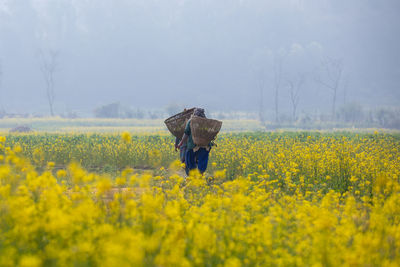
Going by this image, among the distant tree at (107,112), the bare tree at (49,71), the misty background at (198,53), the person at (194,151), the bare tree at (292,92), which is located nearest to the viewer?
the person at (194,151)

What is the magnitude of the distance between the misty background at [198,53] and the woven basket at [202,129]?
9538 cm

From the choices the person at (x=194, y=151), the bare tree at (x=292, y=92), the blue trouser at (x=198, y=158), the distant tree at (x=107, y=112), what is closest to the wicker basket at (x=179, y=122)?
the person at (x=194, y=151)

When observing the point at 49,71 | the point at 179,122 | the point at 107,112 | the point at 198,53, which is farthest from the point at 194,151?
the point at 198,53

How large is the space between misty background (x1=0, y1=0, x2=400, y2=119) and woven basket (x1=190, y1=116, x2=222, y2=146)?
9538 centimetres

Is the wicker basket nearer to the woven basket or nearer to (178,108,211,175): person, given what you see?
(178,108,211,175): person

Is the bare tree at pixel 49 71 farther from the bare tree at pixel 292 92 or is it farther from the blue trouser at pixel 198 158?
the blue trouser at pixel 198 158

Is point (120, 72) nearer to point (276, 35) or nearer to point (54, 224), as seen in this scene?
point (276, 35)

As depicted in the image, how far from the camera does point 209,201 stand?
194 inches

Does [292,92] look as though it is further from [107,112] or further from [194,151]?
[194,151]

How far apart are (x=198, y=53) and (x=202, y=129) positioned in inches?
5609

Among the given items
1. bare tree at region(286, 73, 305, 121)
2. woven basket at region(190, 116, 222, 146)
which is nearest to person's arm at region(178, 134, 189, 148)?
woven basket at region(190, 116, 222, 146)

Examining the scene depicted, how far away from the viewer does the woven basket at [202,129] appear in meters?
7.70

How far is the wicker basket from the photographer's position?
8391mm

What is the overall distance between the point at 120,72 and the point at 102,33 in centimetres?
2617
